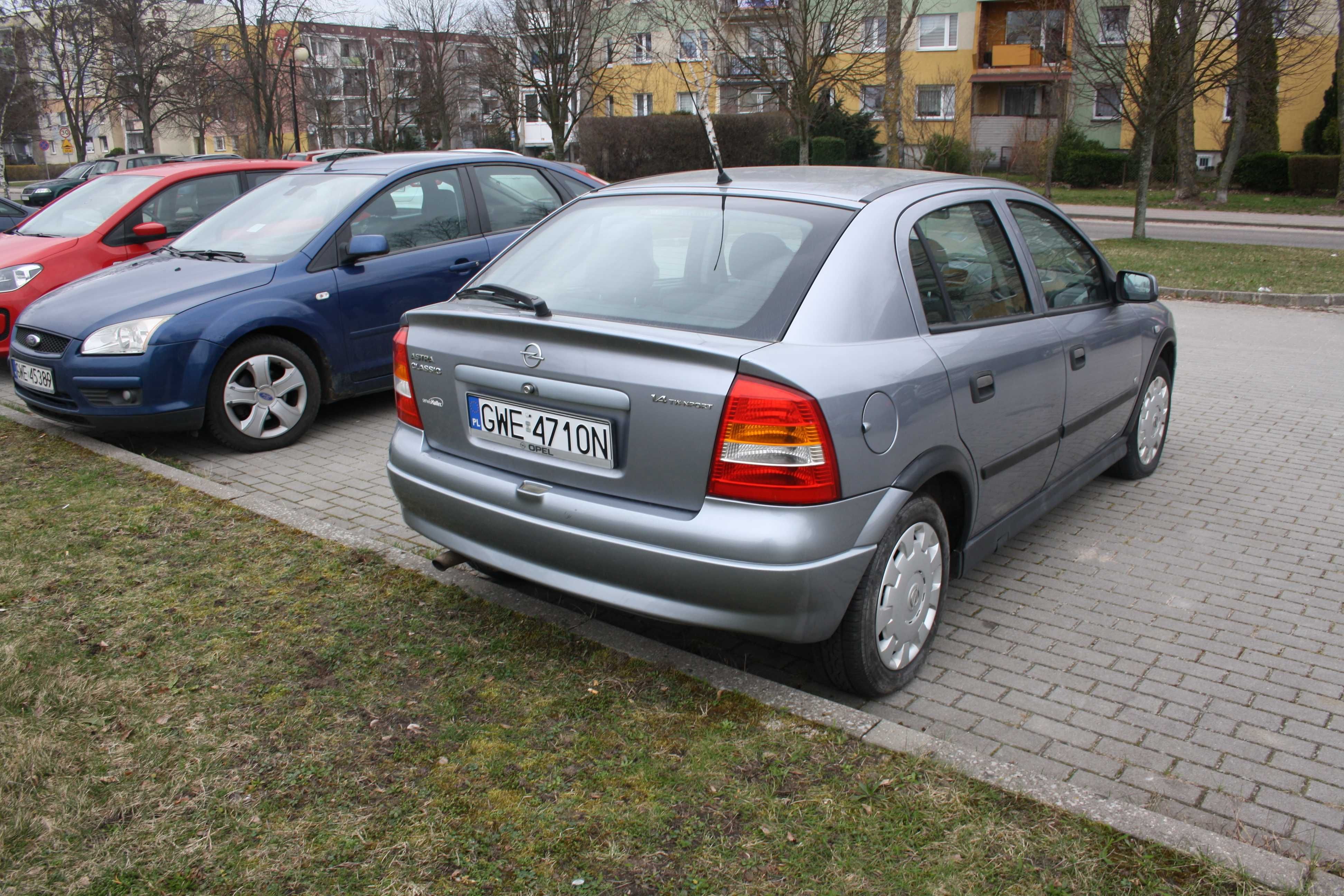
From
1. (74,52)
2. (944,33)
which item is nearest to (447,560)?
(74,52)

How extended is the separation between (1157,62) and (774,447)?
17.5 metres

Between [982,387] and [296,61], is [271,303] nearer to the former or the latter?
[982,387]

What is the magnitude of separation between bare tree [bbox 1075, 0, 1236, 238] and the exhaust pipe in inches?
675

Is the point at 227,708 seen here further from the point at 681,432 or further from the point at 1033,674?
the point at 1033,674

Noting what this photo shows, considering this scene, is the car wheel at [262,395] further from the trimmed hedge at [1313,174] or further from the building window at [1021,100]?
the building window at [1021,100]

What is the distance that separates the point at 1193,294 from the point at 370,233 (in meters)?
10.1

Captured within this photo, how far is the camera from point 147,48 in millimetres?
33562

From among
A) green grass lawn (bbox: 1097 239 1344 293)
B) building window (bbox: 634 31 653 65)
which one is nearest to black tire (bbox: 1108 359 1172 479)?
green grass lawn (bbox: 1097 239 1344 293)

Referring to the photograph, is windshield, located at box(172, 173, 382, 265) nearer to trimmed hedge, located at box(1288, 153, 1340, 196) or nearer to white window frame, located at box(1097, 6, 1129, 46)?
white window frame, located at box(1097, 6, 1129, 46)

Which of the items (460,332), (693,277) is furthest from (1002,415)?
(460,332)

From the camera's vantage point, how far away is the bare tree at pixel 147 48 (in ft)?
106

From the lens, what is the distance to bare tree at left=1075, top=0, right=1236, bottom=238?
1691 cm

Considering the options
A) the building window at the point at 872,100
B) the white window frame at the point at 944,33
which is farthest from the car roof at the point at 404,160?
the white window frame at the point at 944,33

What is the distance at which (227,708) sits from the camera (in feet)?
10.7
